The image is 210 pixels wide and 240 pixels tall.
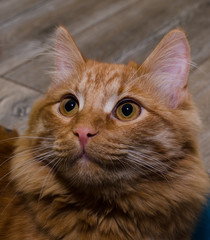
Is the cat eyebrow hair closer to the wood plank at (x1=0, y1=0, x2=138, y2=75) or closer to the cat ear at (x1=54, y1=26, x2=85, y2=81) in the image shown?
the cat ear at (x1=54, y1=26, x2=85, y2=81)

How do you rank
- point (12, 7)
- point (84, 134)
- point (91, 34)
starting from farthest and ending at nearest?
point (12, 7) < point (91, 34) < point (84, 134)

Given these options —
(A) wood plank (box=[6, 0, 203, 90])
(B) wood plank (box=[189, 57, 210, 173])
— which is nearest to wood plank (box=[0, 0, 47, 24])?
(A) wood plank (box=[6, 0, 203, 90])

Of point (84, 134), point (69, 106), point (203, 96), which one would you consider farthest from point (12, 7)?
point (84, 134)

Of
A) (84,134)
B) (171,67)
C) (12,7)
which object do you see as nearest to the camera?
(84,134)

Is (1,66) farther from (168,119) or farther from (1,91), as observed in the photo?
(168,119)

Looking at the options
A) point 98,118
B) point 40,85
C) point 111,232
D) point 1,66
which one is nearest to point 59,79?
point 98,118

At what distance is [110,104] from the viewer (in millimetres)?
1199

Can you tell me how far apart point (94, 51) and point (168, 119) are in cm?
159

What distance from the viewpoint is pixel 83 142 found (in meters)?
1.08

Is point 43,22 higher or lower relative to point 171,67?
higher

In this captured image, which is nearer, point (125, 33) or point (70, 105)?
point (70, 105)

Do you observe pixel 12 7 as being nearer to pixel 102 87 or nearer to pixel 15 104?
pixel 15 104

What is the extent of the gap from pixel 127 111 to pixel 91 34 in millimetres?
1795

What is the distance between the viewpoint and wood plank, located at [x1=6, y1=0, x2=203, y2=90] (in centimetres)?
259
